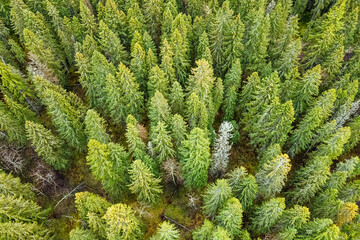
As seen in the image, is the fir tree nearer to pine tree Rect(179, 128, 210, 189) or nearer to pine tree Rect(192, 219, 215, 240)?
pine tree Rect(179, 128, 210, 189)

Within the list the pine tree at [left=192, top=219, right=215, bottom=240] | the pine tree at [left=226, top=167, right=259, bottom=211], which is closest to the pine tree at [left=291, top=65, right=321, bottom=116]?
the pine tree at [left=226, top=167, right=259, bottom=211]

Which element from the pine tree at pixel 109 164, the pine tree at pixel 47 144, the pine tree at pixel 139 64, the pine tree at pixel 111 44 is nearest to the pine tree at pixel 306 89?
the pine tree at pixel 139 64

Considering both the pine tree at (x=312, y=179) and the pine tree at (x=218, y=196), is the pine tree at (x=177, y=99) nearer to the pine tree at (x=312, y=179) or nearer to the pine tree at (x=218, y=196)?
the pine tree at (x=218, y=196)

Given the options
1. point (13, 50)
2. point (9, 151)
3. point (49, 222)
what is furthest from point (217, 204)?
point (13, 50)

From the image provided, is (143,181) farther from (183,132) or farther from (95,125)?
(95,125)

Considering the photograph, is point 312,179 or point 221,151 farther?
point 221,151

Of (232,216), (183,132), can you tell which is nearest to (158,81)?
(183,132)
